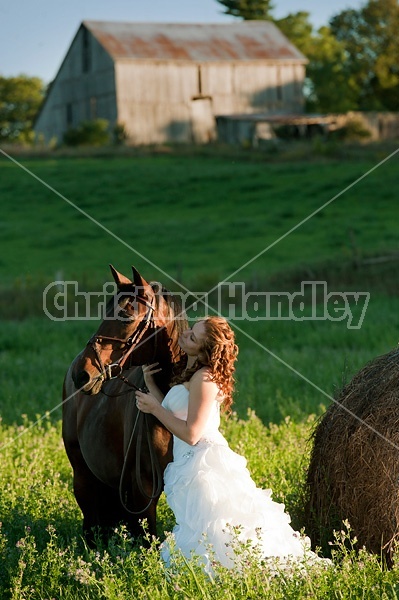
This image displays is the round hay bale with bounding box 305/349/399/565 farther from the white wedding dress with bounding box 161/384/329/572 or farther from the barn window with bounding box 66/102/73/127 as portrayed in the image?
the barn window with bounding box 66/102/73/127

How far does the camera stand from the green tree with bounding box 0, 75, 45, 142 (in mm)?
74387

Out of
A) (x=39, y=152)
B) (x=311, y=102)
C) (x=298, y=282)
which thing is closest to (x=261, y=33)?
(x=311, y=102)

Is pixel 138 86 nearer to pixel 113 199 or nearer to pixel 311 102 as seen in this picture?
pixel 311 102

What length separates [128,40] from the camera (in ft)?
184

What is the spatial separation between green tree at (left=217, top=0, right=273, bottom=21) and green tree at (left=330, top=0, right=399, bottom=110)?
6.88 m

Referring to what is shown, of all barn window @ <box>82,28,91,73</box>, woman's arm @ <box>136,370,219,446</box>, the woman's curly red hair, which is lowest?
woman's arm @ <box>136,370,219,446</box>

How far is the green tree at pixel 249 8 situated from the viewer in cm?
7050

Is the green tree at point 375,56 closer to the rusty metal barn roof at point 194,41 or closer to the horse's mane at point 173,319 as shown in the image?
the rusty metal barn roof at point 194,41

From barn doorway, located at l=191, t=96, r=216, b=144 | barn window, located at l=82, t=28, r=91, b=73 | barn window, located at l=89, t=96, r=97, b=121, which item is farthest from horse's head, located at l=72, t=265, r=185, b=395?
barn window, located at l=82, t=28, r=91, b=73

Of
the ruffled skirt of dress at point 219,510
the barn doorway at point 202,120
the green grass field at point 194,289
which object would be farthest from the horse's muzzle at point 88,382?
the barn doorway at point 202,120

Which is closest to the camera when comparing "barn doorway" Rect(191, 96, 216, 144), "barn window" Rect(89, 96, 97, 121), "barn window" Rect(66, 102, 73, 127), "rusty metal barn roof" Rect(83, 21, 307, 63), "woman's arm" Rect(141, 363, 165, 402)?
"woman's arm" Rect(141, 363, 165, 402)

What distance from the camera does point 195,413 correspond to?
5680 mm

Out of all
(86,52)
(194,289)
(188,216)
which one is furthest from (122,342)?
(86,52)

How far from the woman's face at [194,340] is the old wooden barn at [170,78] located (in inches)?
1904
